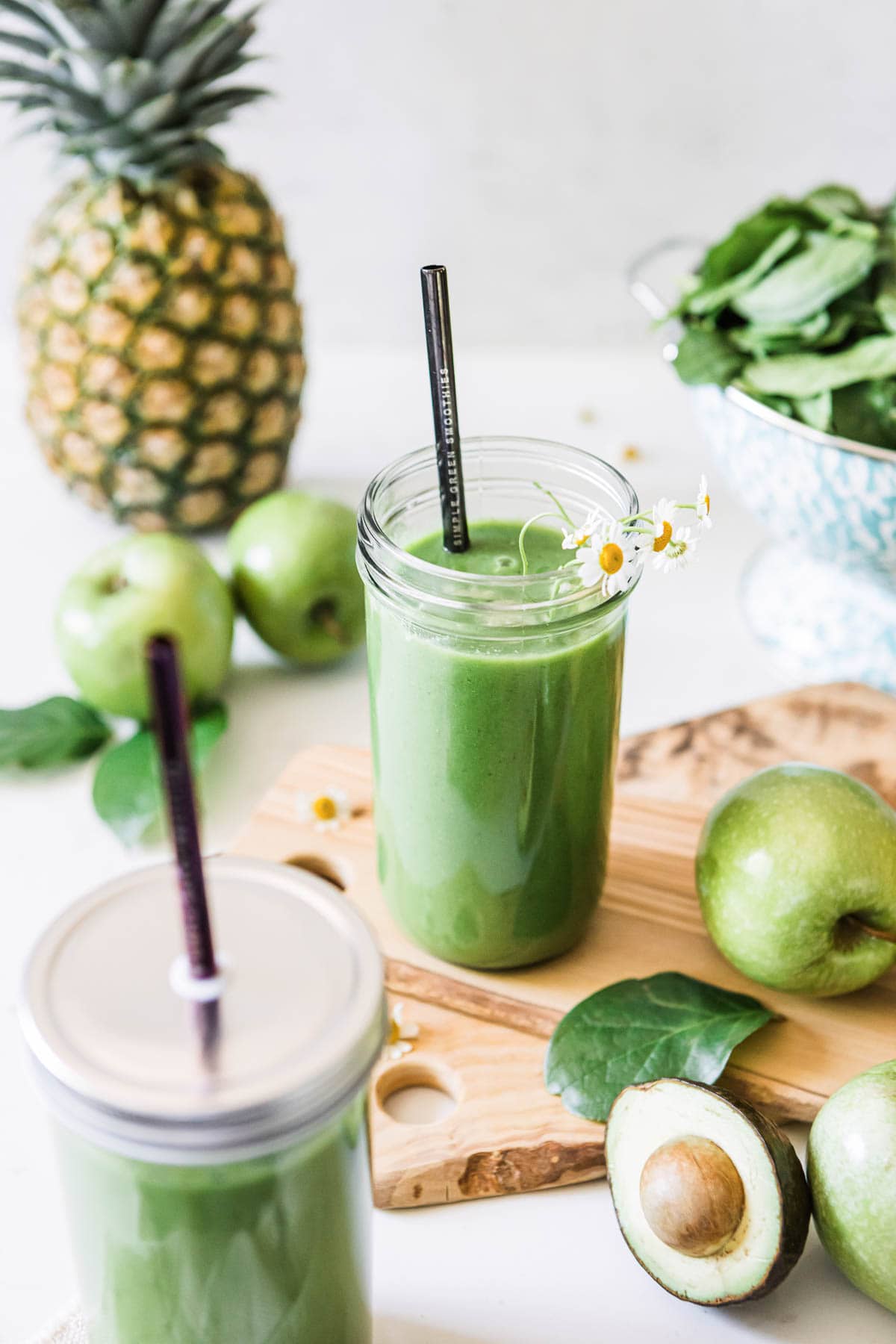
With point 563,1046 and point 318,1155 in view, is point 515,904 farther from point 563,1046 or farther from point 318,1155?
point 318,1155

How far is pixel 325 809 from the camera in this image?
3.17 feet

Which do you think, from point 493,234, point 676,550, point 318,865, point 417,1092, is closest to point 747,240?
point 493,234

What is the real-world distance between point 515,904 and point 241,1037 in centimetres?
35

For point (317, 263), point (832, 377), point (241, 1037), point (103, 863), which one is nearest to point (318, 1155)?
point (241, 1037)

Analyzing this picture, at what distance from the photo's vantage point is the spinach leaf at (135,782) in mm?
1004

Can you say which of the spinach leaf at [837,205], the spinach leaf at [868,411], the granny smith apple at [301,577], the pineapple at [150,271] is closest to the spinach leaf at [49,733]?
the granny smith apple at [301,577]

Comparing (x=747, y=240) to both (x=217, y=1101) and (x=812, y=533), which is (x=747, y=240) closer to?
(x=812, y=533)

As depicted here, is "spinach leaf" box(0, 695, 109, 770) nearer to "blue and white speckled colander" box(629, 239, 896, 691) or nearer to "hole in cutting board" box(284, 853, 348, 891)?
"hole in cutting board" box(284, 853, 348, 891)

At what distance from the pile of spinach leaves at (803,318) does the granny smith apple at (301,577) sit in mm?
327

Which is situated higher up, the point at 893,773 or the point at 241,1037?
the point at 241,1037

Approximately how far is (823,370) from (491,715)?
51 centimetres

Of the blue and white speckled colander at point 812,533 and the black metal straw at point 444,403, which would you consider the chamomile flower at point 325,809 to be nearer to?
the black metal straw at point 444,403

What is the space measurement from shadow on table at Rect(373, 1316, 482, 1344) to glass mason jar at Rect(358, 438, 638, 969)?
0.23m

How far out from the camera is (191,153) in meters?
1.21
